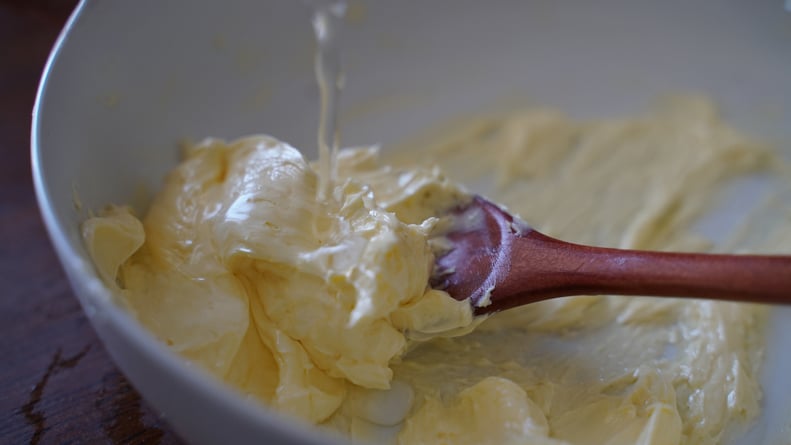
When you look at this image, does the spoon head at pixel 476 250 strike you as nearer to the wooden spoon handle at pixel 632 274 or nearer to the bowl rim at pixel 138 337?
the wooden spoon handle at pixel 632 274

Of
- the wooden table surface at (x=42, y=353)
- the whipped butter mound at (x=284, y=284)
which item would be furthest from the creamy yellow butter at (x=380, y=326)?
the wooden table surface at (x=42, y=353)

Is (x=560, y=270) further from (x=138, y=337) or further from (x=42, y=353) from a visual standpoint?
(x=42, y=353)

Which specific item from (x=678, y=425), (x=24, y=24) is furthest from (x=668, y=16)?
(x=24, y=24)

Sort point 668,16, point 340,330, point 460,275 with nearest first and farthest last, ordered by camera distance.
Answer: point 340,330
point 460,275
point 668,16

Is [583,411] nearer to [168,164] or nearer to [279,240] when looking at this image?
[279,240]

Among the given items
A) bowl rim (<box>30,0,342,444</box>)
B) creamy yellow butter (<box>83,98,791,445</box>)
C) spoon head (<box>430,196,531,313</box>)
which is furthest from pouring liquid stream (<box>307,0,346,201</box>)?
bowl rim (<box>30,0,342,444</box>)
